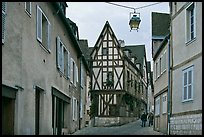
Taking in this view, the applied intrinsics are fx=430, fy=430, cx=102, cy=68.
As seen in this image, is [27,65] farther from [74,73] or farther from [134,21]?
[74,73]

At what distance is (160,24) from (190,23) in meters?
12.2

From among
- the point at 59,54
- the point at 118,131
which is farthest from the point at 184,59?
the point at 118,131

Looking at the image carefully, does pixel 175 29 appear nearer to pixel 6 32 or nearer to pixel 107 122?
pixel 6 32

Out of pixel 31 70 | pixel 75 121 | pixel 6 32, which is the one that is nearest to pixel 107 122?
pixel 75 121

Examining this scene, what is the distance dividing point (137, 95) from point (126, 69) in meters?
10.9

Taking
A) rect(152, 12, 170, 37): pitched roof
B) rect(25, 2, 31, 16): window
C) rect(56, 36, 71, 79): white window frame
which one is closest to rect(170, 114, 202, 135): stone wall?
rect(56, 36, 71, 79): white window frame

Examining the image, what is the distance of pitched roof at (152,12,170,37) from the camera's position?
29.7 m

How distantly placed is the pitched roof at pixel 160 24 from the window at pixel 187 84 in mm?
11567

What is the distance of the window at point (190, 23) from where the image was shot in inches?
688

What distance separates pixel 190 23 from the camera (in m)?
18.0

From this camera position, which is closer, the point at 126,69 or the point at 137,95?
the point at 126,69

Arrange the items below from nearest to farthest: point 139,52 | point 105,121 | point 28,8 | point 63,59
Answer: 1. point 28,8
2. point 63,59
3. point 105,121
4. point 139,52

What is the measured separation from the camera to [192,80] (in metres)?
16.9

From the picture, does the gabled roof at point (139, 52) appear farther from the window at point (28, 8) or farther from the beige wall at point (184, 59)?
the window at point (28, 8)
